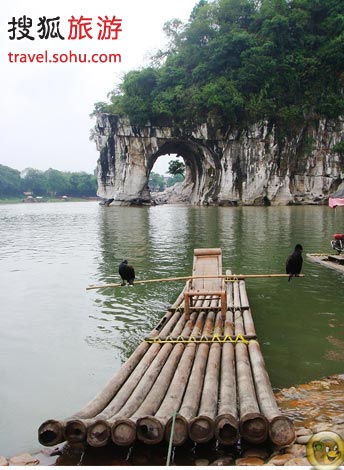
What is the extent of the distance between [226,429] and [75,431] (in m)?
1.54

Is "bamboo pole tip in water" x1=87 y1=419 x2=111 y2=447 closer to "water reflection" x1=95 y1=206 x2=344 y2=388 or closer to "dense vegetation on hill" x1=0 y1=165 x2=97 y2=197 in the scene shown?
"water reflection" x1=95 y1=206 x2=344 y2=388

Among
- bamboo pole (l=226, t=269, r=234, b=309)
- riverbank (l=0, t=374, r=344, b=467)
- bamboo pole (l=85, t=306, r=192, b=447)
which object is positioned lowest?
riverbank (l=0, t=374, r=344, b=467)

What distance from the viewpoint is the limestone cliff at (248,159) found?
1941 inches

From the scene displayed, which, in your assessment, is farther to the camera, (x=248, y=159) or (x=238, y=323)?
(x=248, y=159)

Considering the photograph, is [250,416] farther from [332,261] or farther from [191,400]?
[332,261]

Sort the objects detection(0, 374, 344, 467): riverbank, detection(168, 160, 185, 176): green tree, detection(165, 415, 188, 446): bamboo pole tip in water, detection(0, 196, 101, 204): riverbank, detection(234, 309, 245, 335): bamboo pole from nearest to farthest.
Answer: detection(0, 374, 344, 467): riverbank
detection(165, 415, 188, 446): bamboo pole tip in water
detection(234, 309, 245, 335): bamboo pole
detection(168, 160, 185, 176): green tree
detection(0, 196, 101, 204): riverbank

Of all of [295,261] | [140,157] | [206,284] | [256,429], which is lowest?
[256,429]

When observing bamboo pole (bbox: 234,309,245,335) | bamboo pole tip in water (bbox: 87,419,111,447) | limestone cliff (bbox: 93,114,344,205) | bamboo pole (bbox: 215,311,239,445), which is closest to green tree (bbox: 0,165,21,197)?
limestone cliff (bbox: 93,114,344,205)

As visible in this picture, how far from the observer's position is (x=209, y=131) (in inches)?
2008

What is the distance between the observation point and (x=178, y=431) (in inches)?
167

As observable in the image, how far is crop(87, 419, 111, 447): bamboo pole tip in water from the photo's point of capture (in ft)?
13.8

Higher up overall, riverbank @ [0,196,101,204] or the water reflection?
riverbank @ [0,196,101,204]

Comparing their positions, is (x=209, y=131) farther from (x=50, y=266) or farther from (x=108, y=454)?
(x=108, y=454)

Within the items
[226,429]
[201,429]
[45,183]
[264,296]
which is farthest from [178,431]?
[45,183]
